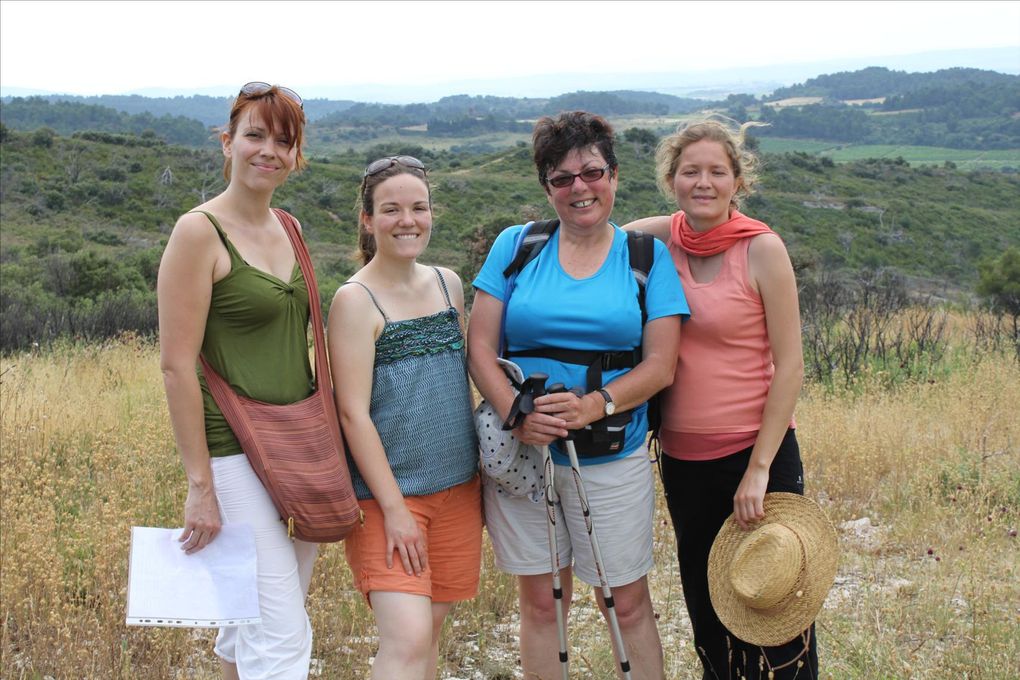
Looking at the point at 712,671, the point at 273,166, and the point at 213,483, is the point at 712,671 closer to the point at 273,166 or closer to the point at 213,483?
the point at 213,483

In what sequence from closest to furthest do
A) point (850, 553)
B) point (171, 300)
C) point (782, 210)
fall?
point (171, 300)
point (850, 553)
point (782, 210)

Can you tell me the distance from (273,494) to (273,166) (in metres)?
0.95

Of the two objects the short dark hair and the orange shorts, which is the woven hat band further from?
the short dark hair

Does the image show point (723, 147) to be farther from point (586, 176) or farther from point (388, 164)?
point (388, 164)

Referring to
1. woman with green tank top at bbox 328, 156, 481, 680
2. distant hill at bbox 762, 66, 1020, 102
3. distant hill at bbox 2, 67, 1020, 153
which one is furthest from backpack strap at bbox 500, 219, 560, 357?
distant hill at bbox 762, 66, 1020, 102

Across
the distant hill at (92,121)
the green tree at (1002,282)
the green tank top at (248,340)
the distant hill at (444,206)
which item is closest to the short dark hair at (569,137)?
the green tank top at (248,340)

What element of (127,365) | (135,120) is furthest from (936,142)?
(127,365)

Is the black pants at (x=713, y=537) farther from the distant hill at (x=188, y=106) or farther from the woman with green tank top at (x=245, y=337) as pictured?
the distant hill at (x=188, y=106)

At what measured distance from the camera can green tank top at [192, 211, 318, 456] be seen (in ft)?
8.35

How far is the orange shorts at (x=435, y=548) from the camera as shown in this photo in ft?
9.29

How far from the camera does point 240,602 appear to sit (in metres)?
2.57

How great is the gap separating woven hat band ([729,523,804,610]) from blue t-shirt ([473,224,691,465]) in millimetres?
496

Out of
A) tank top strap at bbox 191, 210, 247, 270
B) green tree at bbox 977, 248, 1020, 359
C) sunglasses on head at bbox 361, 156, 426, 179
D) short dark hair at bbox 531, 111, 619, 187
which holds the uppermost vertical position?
short dark hair at bbox 531, 111, 619, 187

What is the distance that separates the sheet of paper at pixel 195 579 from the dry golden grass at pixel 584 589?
3.22ft
